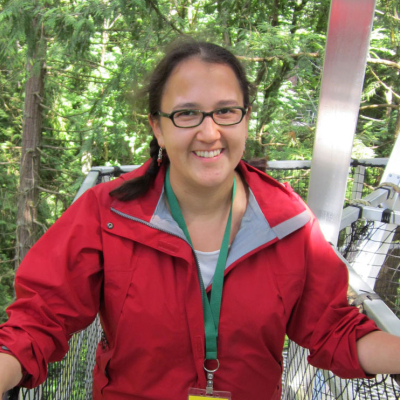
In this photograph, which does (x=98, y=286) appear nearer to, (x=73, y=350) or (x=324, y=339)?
(x=73, y=350)

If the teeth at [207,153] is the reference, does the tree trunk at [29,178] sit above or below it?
below

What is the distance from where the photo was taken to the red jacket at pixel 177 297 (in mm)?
1443

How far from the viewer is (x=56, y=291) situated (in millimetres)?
1381

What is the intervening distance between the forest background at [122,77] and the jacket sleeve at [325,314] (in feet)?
2.80

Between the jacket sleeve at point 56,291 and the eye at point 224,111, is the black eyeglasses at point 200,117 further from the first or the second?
the jacket sleeve at point 56,291

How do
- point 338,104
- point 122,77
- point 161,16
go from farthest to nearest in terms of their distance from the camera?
point 122,77 → point 161,16 → point 338,104

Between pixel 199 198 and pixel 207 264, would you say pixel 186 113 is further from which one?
pixel 207 264

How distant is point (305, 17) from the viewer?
6.13 metres

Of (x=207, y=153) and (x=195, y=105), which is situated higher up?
(x=195, y=105)

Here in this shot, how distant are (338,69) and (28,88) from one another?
637cm

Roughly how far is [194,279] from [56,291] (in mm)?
429

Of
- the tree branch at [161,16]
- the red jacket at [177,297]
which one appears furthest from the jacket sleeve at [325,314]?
the tree branch at [161,16]

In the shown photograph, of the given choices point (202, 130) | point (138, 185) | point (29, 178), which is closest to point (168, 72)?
point (202, 130)

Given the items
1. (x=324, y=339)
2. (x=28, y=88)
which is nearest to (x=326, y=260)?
(x=324, y=339)
